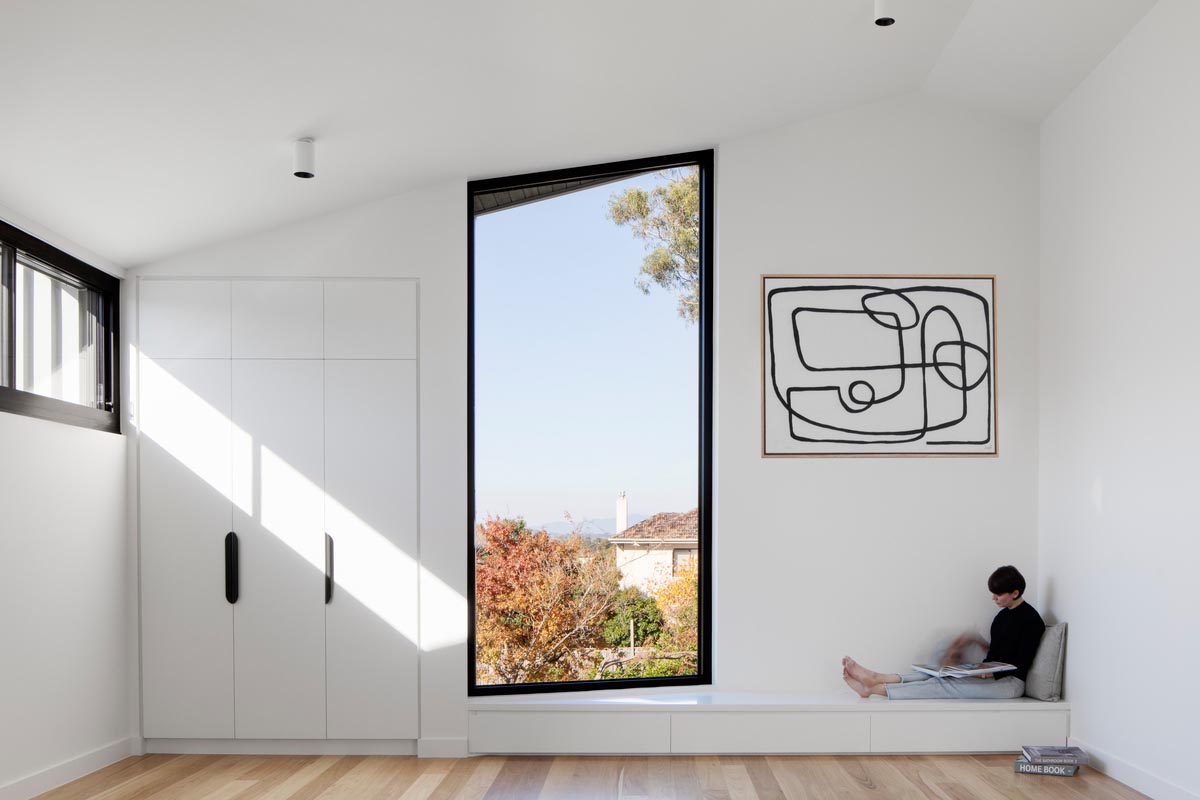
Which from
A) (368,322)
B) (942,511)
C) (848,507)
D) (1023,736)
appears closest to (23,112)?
(368,322)

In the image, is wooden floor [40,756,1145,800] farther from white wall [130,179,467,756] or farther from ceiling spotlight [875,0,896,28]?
ceiling spotlight [875,0,896,28]

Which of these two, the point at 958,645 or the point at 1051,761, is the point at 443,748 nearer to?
the point at 958,645

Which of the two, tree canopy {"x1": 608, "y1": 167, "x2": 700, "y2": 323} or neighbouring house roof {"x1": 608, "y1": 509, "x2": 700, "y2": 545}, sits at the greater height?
tree canopy {"x1": 608, "y1": 167, "x2": 700, "y2": 323}

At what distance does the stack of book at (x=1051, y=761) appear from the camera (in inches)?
176

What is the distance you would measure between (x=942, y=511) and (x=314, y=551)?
3.06 metres

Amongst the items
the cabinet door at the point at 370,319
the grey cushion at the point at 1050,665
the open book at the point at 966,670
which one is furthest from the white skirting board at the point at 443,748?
the grey cushion at the point at 1050,665

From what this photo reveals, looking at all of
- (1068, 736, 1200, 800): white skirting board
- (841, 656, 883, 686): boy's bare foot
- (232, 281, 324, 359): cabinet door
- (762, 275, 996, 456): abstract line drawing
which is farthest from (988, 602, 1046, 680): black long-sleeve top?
(232, 281, 324, 359): cabinet door

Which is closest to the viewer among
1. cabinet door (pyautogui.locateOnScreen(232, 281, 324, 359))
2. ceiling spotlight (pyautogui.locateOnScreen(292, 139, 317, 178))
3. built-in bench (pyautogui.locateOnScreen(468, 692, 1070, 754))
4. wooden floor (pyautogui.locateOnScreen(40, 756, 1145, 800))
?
ceiling spotlight (pyautogui.locateOnScreen(292, 139, 317, 178))

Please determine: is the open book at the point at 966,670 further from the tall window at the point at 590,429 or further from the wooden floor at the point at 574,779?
the tall window at the point at 590,429

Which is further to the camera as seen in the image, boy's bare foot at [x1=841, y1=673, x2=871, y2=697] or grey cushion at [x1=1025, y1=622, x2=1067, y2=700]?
boy's bare foot at [x1=841, y1=673, x2=871, y2=697]

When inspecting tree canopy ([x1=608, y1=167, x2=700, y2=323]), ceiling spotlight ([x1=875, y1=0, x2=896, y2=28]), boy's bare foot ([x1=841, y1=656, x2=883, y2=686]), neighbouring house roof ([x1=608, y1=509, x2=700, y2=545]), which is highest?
ceiling spotlight ([x1=875, y1=0, x2=896, y2=28])

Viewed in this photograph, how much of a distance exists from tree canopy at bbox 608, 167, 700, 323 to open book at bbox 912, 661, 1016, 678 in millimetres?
2037

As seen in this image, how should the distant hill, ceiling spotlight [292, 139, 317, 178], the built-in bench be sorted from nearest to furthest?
1. ceiling spotlight [292, 139, 317, 178]
2. the built-in bench
3. the distant hill

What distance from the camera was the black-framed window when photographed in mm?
4188
